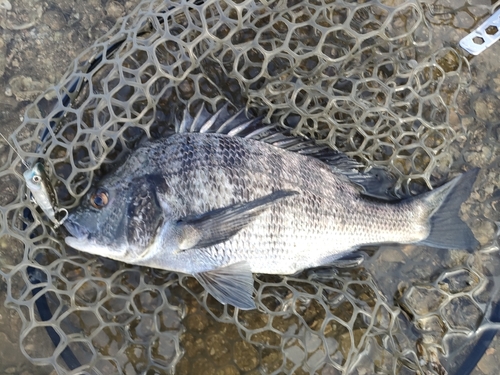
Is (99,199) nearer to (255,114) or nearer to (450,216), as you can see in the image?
(255,114)

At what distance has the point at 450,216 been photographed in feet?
8.46

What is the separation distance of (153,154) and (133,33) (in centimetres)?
70

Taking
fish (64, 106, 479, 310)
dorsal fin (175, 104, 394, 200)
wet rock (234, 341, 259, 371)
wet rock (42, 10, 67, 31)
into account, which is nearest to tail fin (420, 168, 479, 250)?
fish (64, 106, 479, 310)

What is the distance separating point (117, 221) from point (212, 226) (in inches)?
20.6

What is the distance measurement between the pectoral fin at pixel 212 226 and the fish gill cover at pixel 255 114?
421mm

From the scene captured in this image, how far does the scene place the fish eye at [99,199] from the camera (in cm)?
219

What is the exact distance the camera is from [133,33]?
227 cm

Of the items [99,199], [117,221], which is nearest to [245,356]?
[117,221]

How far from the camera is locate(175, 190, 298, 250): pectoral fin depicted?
217 centimetres

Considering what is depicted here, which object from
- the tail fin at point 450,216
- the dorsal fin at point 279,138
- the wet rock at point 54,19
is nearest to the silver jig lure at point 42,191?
the dorsal fin at point 279,138

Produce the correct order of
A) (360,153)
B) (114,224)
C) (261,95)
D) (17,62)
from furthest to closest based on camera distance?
(17,62)
(360,153)
(261,95)
(114,224)

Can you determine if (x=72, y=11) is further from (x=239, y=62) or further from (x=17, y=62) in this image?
(x=239, y=62)

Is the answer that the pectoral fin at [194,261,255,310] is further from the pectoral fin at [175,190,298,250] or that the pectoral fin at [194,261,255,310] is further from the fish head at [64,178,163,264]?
the fish head at [64,178,163,264]

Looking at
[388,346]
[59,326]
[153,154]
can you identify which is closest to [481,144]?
[388,346]
